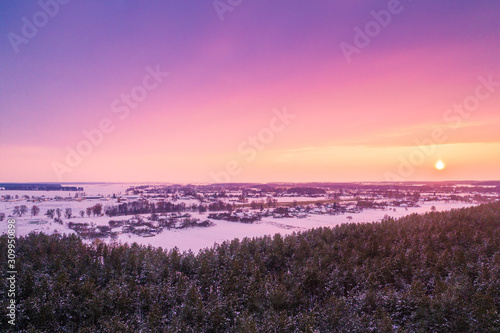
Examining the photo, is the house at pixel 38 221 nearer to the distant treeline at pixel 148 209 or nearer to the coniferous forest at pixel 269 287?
the distant treeline at pixel 148 209

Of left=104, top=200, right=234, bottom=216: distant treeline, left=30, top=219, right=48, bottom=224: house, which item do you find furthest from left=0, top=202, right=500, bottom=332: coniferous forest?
left=104, top=200, right=234, bottom=216: distant treeline

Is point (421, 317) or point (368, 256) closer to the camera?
point (421, 317)

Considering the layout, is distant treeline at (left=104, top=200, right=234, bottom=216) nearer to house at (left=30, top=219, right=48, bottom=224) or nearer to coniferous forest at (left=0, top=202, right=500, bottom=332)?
house at (left=30, top=219, right=48, bottom=224)

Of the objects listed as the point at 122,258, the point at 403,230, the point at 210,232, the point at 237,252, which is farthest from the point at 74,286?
the point at 210,232

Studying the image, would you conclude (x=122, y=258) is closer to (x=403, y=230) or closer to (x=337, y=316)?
(x=337, y=316)

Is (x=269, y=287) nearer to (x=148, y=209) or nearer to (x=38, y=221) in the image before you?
(x=38, y=221)

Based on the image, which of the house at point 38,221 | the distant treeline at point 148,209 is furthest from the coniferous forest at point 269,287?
the distant treeline at point 148,209

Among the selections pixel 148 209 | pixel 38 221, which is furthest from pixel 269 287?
pixel 148 209

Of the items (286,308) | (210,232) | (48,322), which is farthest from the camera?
(210,232)
